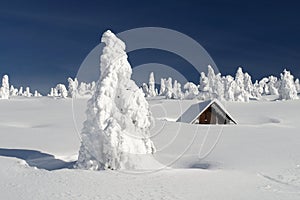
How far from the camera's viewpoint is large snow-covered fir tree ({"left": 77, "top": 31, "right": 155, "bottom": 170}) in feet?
63.9

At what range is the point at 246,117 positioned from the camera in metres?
57.2

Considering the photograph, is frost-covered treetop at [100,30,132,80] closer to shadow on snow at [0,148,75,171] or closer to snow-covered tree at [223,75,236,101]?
shadow on snow at [0,148,75,171]

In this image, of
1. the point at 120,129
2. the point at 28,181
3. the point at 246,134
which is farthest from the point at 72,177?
the point at 246,134

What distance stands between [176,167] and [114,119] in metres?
5.01

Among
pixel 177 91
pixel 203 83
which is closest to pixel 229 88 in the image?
pixel 203 83

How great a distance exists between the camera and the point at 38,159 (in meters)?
23.3

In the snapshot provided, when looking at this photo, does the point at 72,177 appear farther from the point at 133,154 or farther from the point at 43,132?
the point at 43,132

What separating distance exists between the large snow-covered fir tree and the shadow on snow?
2.40 m

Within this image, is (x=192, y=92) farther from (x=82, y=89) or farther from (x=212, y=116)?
(x=212, y=116)

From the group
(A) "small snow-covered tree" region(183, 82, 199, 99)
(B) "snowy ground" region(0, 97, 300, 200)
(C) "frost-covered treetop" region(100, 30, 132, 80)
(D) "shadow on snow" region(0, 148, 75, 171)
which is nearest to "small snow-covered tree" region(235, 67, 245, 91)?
(A) "small snow-covered tree" region(183, 82, 199, 99)

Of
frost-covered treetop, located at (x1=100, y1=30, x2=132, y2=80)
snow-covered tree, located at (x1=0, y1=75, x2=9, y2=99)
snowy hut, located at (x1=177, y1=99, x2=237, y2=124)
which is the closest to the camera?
frost-covered treetop, located at (x1=100, y1=30, x2=132, y2=80)

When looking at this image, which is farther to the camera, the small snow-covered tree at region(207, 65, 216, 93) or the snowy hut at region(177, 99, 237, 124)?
the small snow-covered tree at region(207, 65, 216, 93)

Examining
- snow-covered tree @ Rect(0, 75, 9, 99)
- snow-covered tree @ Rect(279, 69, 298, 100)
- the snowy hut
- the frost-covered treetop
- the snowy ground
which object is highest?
snow-covered tree @ Rect(0, 75, 9, 99)

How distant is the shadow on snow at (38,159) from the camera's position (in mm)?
21297
